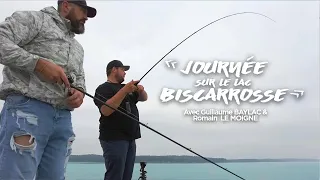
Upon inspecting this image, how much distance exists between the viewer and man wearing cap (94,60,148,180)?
2746mm

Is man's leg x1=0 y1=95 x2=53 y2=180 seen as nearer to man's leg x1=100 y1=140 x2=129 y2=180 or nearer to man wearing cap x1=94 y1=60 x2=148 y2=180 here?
man wearing cap x1=94 y1=60 x2=148 y2=180

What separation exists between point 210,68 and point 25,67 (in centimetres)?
424

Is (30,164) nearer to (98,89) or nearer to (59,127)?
(59,127)

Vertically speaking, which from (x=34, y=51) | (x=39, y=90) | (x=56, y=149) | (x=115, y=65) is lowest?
(x=56, y=149)

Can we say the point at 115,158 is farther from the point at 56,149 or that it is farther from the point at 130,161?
the point at 56,149

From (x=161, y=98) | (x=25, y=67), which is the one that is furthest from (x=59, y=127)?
(x=161, y=98)

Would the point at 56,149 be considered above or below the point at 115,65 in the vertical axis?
below

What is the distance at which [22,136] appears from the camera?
154 centimetres

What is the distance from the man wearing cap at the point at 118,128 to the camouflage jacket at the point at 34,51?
35.2 inches

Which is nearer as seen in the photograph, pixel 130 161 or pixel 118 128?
pixel 118 128

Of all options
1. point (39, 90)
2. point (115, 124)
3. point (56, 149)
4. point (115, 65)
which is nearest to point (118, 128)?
point (115, 124)

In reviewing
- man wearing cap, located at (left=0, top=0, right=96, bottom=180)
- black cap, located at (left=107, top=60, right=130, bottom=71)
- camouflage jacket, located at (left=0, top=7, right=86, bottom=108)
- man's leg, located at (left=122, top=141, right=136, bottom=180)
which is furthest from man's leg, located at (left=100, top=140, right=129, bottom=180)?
camouflage jacket, located at (left=0, top=7, right=86, bottom=108)

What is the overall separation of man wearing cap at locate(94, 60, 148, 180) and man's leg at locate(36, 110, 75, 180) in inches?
33.8

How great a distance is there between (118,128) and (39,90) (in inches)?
50.6
